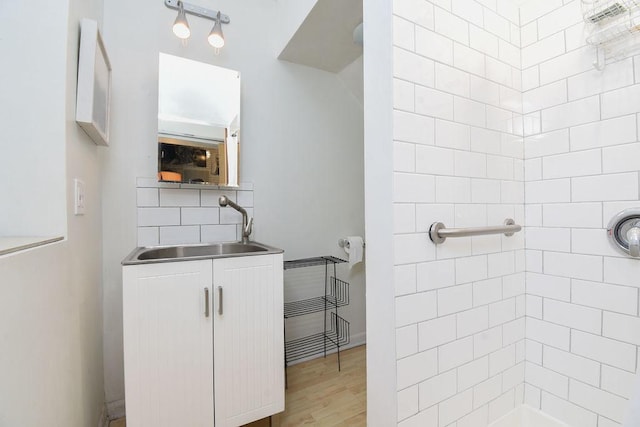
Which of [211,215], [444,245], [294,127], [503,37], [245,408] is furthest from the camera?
[294,127]

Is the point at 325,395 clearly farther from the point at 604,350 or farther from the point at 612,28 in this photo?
the point at 612,28

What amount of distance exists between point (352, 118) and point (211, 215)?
134cm

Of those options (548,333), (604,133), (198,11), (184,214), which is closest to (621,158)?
(604,133)

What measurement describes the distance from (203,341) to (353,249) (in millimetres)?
1198

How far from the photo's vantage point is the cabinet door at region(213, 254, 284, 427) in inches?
45.7

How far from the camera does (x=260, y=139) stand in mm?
1795

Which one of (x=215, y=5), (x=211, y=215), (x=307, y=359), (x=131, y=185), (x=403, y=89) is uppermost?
(x=215, y=5)

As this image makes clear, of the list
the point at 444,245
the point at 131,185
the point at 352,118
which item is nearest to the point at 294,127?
the point at 352,118

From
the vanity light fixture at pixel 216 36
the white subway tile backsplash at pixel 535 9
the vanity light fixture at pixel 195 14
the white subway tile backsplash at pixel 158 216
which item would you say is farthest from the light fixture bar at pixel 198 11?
the white subway tile backsplash at pixel 535 9

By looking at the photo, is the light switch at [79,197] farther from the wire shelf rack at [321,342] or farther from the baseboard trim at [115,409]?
the wire shelf rack at [321,342]

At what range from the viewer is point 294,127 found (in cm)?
193

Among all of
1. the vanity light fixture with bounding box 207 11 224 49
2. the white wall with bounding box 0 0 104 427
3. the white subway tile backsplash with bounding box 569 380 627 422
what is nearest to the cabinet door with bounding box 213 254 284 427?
the white wall with bounding box 0 0 104 427

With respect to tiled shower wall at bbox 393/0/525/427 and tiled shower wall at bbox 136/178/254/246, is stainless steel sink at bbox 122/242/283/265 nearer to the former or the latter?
tiled shower wall at bbox 136/178/254/246

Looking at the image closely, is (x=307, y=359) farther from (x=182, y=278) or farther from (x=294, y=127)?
(x=294, y=127)
